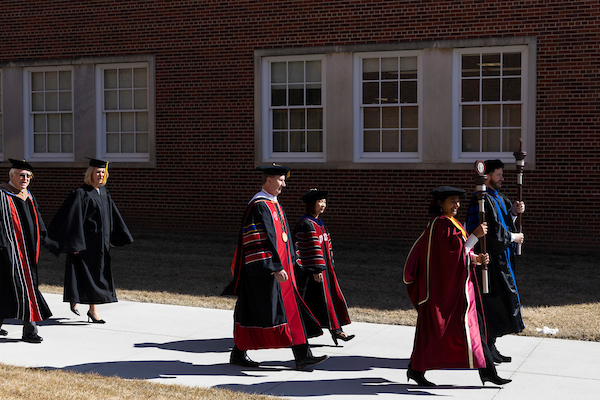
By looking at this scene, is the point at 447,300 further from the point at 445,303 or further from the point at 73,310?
the point at 73,310

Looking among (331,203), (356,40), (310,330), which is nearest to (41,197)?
(331,203)

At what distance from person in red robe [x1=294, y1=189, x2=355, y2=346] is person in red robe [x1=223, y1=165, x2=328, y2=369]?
1.82 ft

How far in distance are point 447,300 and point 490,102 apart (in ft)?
29.5

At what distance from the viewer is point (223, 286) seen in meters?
10.8

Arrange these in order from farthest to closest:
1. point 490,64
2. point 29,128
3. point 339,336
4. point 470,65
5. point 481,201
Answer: point 29,128
point 470,65
point 490,64
point 339,336
point 481,201

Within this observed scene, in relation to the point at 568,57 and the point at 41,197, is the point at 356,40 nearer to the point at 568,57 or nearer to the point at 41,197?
the point at 568,57

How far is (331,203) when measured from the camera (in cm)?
1512

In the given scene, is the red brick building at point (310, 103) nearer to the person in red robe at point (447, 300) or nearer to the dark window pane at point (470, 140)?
the dark window pane at point (470, 140)

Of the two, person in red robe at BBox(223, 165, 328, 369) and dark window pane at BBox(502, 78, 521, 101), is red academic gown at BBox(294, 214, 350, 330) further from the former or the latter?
dark window pane at BBox(502, 78, 521, 101)

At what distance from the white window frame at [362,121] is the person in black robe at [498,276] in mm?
7919

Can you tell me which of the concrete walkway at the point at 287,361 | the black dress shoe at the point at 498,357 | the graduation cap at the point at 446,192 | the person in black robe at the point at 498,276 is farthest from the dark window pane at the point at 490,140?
the graduation cap at the point at 446,192

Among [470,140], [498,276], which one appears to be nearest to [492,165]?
[498,276]

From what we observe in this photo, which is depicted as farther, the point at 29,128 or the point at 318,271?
the point at 29,128

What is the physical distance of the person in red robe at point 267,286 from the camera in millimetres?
6281
